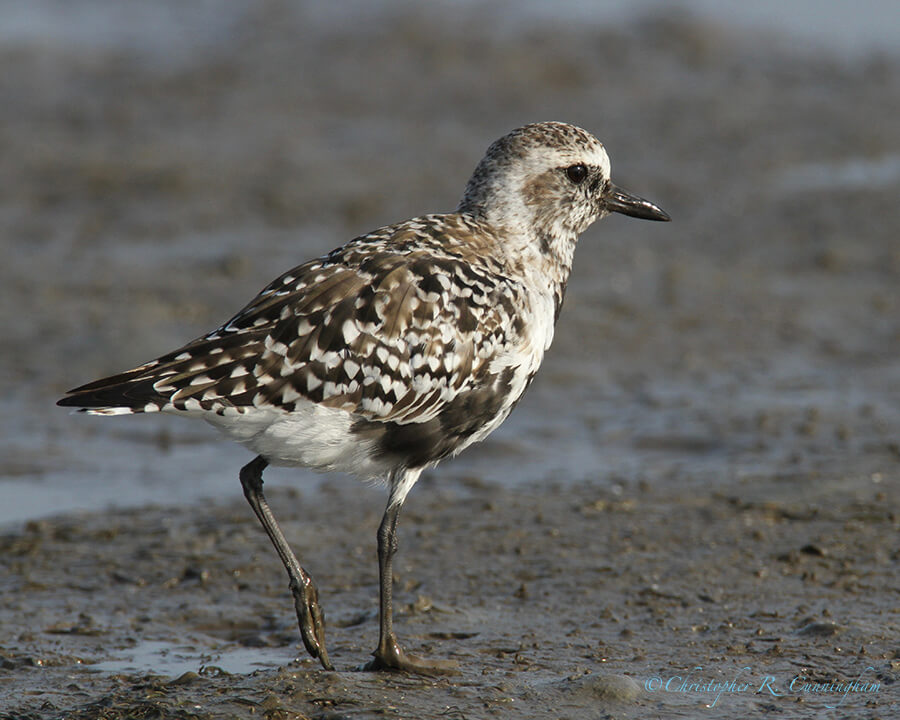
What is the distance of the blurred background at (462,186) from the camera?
32.2 ft

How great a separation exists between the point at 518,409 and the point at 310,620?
4.05 metres


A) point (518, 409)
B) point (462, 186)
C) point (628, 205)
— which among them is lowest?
point (518, 409)

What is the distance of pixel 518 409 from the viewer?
1036cm

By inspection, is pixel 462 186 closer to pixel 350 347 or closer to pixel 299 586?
pixel 350 347

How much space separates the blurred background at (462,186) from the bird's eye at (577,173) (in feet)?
8.13

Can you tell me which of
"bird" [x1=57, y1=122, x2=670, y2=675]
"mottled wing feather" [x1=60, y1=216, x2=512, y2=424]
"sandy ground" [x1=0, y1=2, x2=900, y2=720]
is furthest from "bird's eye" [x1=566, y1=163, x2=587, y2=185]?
"sandy ground" [x1=0, y1=2, x2=900, y2=720]

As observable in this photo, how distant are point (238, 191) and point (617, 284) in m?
4.11

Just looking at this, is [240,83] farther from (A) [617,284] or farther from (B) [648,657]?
(B) [648,657]

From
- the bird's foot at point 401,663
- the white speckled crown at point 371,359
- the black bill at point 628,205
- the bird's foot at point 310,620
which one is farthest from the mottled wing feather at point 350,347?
the black bill at point 628,205

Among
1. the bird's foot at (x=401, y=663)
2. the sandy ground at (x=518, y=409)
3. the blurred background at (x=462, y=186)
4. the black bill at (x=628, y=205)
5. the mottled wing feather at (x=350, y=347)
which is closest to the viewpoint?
the mottled wing feather at (x=350, y=347)

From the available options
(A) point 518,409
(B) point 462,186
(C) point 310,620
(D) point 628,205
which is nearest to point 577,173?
(D) point 628,205

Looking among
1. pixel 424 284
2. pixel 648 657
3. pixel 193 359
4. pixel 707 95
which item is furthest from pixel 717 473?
pixel 707 95

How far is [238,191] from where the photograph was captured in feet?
46.3

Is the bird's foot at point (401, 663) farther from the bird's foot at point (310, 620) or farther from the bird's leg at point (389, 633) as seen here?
the bird's foot at point (310, 620)
